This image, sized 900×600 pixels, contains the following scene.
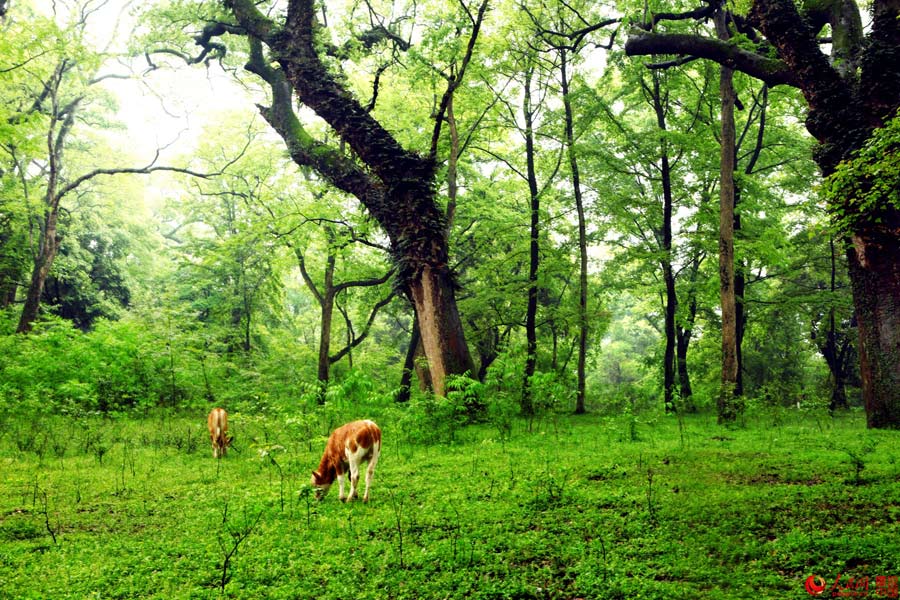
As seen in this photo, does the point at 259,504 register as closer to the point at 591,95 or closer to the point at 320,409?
the point at 320,409

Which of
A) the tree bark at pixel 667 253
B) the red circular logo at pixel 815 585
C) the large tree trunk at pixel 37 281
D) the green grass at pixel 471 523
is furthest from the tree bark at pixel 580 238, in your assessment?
the large tree trunk at pixel 37 281

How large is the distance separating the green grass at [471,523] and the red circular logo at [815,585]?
6cm

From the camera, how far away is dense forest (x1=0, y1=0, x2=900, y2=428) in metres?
10.3

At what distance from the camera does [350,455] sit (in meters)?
5.77

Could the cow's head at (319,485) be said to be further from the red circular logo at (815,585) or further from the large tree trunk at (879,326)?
the large tree trunk at (879,326)

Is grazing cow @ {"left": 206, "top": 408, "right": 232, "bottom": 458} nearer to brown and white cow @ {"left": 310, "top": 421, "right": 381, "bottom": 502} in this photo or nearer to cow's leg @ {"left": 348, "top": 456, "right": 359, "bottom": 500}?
brown and white cow @ {"left": 310, "top": 421, "right": 381, "bottom": 502}

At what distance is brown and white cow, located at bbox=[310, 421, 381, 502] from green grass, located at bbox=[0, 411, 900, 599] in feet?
0.82

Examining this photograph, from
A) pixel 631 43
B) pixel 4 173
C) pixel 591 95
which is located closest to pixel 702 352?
pixel 591 95

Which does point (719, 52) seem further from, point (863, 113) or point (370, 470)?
point (370, 470)

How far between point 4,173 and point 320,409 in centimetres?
2070

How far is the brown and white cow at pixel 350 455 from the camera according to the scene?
578cm

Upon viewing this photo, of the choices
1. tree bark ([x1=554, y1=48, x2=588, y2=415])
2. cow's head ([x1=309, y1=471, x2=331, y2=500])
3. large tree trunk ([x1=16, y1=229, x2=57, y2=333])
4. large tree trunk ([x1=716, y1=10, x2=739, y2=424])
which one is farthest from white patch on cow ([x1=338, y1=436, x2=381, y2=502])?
large tree trunk ([x1=16, y1=229, x2=57, y2=333])

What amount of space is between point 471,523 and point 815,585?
9.05ft

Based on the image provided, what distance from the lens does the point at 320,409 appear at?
11281 millimetres
